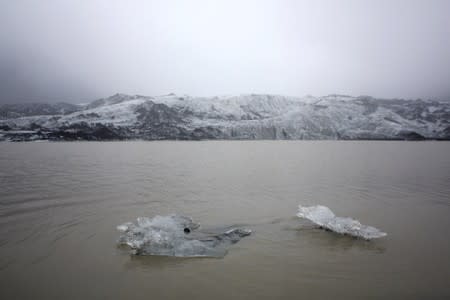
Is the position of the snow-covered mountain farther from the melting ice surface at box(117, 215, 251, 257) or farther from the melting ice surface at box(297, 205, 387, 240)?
the melting ice surface at box(297, 205, 387, 240)

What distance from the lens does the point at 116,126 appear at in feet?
318

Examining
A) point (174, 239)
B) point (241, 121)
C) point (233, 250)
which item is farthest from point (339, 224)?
point (241, 121)

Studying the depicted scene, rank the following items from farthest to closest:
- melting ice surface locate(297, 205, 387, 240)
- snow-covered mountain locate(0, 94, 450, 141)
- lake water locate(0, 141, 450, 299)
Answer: snow-covered mountain locate(0, 94, 450, 141), melting ice surface locate(297, 205, 387, 240), lake water locate(0, 141, 450, 299)

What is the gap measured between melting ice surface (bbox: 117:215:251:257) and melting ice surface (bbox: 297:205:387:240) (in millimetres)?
1766

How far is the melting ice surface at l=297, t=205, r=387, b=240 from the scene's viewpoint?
226 inches

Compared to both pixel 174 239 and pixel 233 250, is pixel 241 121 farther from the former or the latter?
pixel 233 250

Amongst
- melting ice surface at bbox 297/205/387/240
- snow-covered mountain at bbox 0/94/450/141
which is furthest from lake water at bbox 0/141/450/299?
snow-covered mountain at bbox 0/94/450/141

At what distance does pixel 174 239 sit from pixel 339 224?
3677 mm

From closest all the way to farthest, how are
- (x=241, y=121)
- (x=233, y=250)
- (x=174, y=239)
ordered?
(x=233, y=250), (x=174, y=239), (x=241, y=121)

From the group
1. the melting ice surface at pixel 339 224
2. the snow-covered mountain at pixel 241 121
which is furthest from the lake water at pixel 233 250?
the snow-covered mountain at pixel 241 121

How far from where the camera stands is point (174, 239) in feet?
17.9

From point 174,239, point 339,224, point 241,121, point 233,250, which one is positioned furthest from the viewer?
point 241,121

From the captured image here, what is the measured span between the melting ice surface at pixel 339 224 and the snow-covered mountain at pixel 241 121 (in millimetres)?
86448

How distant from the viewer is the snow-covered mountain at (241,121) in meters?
93.5
